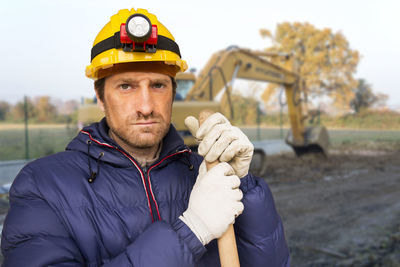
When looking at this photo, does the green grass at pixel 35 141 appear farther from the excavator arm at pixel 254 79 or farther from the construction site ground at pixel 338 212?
the construction site ground at pixel 338 212

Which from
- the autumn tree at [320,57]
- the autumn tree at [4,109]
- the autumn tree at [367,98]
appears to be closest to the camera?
the autumn tree at [4,109]

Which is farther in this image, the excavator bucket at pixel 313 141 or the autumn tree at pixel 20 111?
the autumn tree at pixel 20 111

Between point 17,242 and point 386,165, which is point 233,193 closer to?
point 17,242

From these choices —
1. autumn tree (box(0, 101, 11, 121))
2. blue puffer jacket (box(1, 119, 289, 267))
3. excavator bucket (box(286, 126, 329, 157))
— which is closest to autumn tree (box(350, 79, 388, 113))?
excavator bucket (box(286, 126, 329, 157))

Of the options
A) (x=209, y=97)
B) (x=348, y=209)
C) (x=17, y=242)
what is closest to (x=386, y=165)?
(x=348, y=209)

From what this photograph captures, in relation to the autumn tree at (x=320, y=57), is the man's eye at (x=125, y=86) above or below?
below

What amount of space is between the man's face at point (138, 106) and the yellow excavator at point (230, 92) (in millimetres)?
3951

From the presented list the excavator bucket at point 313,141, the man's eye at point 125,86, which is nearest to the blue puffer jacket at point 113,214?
the man's eye at point 125,86

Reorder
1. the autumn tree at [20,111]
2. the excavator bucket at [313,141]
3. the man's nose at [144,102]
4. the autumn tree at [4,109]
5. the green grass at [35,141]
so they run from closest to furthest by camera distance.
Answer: the man's nose at [144,102], the excavator bucket at [313,141], the autumn tree at [20,111], the green grass at [35,141], the autumn tree at [4,109]

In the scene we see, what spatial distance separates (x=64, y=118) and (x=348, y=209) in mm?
11692

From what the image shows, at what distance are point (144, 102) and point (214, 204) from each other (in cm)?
57

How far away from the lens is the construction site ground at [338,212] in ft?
14.7

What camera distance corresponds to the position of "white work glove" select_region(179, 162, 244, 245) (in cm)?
140

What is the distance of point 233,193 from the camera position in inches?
59.4
